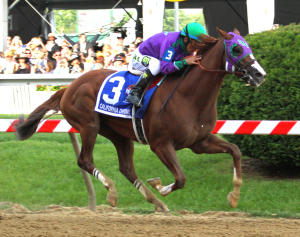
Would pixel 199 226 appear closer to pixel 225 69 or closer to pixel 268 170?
pixel 225 69

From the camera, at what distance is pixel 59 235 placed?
3.43m

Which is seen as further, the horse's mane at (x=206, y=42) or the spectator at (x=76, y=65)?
the spectator at (x=76, y=65)

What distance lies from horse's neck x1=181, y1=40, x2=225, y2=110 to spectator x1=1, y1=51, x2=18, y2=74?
7103mm

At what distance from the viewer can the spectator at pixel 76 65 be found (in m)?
9.99

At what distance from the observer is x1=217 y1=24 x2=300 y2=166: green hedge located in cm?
473

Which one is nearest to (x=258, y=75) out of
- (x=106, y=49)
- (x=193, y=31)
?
(x=193, y=31)

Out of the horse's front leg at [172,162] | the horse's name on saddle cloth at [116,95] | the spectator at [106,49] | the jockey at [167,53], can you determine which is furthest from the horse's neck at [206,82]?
the spectator at [106,49]

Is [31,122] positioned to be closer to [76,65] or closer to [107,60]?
[107,60]

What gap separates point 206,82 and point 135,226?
1.51 m

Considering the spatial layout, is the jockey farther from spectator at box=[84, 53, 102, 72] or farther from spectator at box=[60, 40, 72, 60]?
spectator at box=[60, 40, 72, 60]

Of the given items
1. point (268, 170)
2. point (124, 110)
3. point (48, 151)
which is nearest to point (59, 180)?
point (48, 151)

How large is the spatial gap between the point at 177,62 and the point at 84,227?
1780 mm

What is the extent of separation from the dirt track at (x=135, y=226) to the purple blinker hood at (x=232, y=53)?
141 centimetres

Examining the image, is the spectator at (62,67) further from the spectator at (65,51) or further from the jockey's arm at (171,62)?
the jockey's arm at (171,62)
